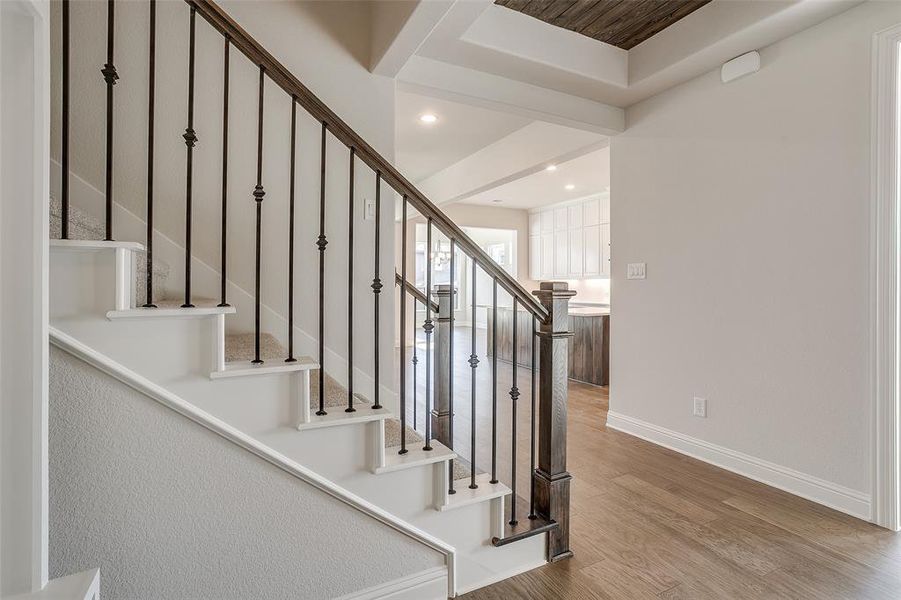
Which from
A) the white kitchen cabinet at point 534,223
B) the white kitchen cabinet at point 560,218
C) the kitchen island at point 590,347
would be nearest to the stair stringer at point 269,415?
the kitchen island at point 590,347

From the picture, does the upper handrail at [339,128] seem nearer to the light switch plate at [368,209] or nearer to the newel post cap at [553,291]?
the newel post cap at [553,291]

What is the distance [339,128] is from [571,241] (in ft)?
20.9

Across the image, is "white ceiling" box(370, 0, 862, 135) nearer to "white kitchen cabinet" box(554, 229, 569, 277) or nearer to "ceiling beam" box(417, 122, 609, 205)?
"ceiling beam" box(417, 122, 609, 205)

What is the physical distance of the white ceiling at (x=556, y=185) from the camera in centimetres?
525

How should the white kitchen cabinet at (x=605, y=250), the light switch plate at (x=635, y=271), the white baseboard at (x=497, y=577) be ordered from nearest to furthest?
the white baseboard at (x=497, y=577) → the light switch plate at (x=635, y=271) → the white kitchen cabinet at (x=605, y=250)

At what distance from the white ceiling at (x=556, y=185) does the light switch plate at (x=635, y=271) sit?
1.57 meters

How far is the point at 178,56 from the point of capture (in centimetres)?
208

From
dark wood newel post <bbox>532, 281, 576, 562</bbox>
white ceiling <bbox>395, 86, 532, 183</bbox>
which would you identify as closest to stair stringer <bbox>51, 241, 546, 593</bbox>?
dark wood newel post <bbox>532, 281, 576, 562</bbox>

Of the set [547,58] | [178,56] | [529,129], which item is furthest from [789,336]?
[178,56]

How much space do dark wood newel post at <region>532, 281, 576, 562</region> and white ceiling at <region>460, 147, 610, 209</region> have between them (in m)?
2.95

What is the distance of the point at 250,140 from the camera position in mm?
2250

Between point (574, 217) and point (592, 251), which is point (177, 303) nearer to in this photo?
point (592, 251)

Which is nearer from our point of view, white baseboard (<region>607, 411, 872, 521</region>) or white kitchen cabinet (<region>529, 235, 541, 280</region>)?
white baseboard (<region>607, 411, 872, 521</region>)

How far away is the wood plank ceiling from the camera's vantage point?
→ 8.20ft
